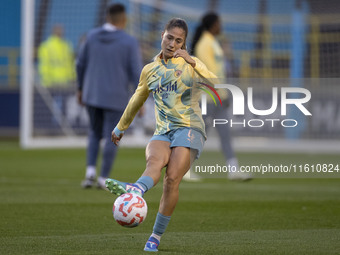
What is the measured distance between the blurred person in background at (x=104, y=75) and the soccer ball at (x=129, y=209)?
15.2ft

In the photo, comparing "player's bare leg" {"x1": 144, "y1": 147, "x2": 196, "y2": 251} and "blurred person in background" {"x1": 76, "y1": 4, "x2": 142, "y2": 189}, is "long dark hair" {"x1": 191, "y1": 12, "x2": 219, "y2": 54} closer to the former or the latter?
"blurred person in background" {"x1": 76, "y1": 4, "x2": 142, "y2": 189}

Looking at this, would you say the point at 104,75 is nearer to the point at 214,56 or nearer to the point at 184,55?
the point at 214,56

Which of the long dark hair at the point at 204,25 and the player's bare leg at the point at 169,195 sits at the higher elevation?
the long dark hair at the point at 204,25

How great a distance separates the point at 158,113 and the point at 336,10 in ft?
44.7

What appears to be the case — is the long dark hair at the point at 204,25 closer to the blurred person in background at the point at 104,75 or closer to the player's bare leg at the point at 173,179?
the blurred person in background at the point at 104,75

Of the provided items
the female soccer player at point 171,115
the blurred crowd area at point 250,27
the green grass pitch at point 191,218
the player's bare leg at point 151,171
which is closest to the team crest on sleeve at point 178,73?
the female soccer player at point 171,115

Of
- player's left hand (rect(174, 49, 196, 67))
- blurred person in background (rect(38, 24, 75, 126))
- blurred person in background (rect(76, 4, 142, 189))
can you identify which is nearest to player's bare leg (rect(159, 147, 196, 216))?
player's left hand (rect(174, 49, 196, 67))

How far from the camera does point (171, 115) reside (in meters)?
5.44

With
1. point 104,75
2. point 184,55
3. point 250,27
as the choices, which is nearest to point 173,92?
point 184,55

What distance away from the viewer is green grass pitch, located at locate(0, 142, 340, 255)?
543 centimetres

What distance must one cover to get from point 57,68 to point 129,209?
1540 cm

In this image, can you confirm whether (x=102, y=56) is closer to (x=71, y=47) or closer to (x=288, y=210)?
(x=288, y=210)

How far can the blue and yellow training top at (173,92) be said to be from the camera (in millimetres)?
5445

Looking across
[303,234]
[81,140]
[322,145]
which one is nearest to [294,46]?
[81,140]
